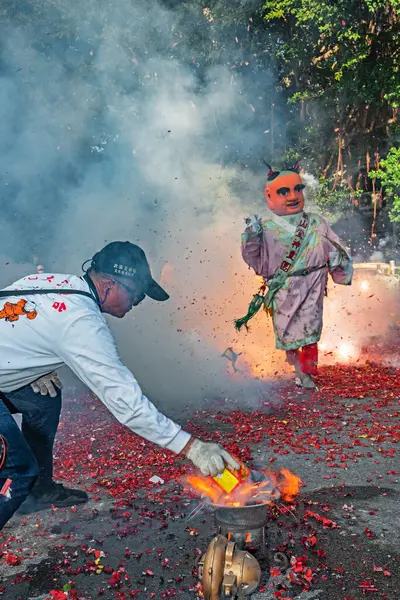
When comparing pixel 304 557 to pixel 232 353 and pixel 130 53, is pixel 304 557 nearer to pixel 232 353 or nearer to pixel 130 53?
pixel 232 353

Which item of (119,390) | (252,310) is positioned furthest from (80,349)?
(252,310)

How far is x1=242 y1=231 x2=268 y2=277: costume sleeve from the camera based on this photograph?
7711mm

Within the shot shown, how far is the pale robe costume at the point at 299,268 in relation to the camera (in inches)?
305

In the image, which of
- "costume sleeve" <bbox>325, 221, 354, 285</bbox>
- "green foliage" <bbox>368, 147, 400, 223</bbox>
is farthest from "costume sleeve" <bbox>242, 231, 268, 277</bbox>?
"green foliage" <bbox>368, 147, 400, 223</bbox>

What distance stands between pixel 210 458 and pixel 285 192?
547 centimetres

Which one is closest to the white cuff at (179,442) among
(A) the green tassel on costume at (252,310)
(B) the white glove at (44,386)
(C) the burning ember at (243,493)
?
(C) the burning ember at (243,493)

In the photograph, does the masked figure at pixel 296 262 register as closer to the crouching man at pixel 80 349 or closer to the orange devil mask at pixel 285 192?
the orange devil mask at pixel 285 192

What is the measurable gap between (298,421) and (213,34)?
1770 centimetres

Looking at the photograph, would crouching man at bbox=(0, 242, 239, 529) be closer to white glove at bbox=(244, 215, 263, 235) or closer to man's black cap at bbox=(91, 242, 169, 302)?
man's black cap at bbox=(91, 242, 169, 302)

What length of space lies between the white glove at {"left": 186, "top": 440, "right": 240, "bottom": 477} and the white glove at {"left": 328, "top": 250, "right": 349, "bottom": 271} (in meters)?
5.17

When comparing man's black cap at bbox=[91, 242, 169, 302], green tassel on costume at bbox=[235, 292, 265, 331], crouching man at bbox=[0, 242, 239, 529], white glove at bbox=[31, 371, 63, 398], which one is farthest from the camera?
green tassel on costume at bbox=[235, 292, 265, 331]

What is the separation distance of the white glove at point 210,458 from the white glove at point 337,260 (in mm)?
5173

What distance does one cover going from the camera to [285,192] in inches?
307

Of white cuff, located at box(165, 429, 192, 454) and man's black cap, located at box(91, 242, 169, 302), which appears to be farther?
man's black cap, located at box(91, 242, 169, 302)
